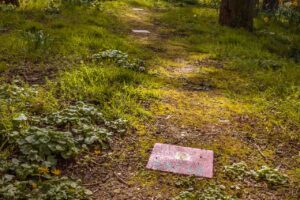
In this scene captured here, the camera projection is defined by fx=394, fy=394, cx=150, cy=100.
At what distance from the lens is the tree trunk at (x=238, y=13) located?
9.51 metres

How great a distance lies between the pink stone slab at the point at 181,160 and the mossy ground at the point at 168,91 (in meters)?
0.08

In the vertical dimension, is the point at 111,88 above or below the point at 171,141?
above

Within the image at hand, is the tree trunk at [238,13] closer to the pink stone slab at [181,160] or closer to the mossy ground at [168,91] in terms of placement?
the mossy ground at [168,91]

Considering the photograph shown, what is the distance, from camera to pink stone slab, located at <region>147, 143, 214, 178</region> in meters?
3.55

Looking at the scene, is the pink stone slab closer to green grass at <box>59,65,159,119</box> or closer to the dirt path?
the dirt path

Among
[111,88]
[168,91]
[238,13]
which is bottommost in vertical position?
[168,91]

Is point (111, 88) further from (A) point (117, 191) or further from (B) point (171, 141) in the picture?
(A) point (117, 191)

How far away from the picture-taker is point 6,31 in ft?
24.8

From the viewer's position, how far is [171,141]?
13.4 feet

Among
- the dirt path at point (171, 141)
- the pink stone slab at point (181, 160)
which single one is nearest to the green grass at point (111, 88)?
the dirt path at point (171, 141)

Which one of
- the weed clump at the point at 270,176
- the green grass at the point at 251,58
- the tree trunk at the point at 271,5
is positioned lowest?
the weed clump at the point at 270,176

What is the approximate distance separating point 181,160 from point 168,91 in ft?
5.94

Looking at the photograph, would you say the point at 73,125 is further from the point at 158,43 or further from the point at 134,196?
the point at 158,43

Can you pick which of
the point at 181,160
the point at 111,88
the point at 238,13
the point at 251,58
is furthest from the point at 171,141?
the point at 238,13
